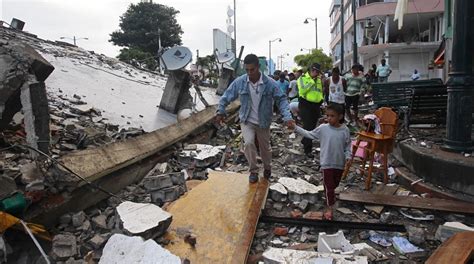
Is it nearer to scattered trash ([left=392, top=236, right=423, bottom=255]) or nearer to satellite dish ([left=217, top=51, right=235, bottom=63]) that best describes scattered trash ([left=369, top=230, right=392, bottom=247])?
scattered trash ([left=392, top=236, right=423, bottom=255])

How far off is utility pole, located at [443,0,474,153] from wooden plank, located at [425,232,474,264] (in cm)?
184

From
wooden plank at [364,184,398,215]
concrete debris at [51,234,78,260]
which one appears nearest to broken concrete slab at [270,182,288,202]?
wooden plank at [364,184,398,215]

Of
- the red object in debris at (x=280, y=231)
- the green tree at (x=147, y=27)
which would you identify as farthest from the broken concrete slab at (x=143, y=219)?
the green tree at (x=147, y=27)

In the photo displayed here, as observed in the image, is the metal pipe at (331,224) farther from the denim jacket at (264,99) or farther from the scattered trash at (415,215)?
the denim jacket at (264,99)

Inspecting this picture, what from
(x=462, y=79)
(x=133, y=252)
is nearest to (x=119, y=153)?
(x=133, y=252)

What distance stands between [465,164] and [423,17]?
28.8 metres

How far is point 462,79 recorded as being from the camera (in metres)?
4.77

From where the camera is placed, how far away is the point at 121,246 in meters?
3.11

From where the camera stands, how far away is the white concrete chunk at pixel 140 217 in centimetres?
335

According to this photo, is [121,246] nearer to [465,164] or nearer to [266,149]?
[266,149]

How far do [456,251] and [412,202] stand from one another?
125 cm

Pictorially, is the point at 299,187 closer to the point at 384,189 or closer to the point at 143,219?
the point at 384,189

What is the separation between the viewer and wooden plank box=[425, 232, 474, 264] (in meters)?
3.08

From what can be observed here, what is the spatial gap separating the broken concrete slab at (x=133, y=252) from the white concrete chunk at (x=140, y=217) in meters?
0.15
